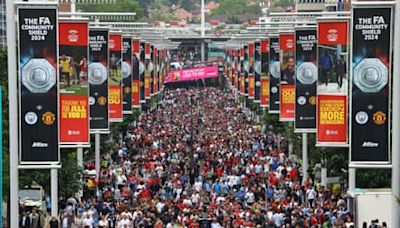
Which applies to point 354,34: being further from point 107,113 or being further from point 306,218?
point 107,113

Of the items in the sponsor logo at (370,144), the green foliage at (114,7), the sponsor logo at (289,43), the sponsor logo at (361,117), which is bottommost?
the sponsor logo at (370,144)

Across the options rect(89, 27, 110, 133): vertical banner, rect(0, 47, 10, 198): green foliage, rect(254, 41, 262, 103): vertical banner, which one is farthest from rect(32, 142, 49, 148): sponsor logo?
rect(254, 41, 262, 103): vertical banner

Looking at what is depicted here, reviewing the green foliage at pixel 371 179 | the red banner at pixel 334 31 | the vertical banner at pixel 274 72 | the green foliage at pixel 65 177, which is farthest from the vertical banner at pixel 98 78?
the vertical banner at pixel 274 72

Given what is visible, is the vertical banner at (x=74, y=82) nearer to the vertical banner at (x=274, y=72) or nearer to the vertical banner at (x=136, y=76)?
the vertical banner at (x=274, y=72)

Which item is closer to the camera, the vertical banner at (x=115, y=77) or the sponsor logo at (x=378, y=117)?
the sponsor logo at (x=378, y=117)

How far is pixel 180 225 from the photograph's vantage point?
3569 centimetres

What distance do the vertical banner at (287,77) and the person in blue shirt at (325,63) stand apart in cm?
1196

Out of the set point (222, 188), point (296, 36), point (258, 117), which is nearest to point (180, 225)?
point (296, 36)

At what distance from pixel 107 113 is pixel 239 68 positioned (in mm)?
49055

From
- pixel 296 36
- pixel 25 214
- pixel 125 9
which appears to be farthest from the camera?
pixel 125 9

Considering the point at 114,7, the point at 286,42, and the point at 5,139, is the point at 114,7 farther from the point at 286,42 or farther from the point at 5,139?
the point at 5,139

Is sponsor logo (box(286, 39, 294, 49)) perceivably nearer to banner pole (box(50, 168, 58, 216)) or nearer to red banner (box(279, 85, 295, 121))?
red banner (box(279, 85, 295, 121))

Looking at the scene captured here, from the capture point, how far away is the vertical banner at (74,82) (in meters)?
30.6

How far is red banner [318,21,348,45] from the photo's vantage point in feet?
100
